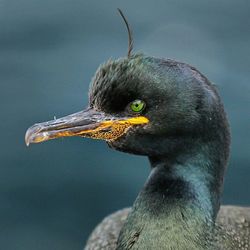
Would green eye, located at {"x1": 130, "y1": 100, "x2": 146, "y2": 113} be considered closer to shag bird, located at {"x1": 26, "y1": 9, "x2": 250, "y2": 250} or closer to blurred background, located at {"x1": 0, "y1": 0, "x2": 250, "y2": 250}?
shag bird, located at {"x1": 26, "y1": 9, "x2": 250, "y2": 250}

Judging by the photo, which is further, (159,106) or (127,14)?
(127,14)

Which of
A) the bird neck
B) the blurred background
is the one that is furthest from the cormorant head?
the blurred background

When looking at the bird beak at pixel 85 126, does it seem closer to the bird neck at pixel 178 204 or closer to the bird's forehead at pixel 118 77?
the bird's forehead at pixel 118 77

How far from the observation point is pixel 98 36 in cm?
899

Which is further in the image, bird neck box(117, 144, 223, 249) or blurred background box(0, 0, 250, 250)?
blurred background box(0, 0, 250, 250)

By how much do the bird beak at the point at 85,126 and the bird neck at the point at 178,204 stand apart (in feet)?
1.08

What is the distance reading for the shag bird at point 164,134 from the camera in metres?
5.09

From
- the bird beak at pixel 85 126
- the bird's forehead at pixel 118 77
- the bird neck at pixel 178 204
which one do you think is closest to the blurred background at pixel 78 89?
the bird neck at pixel 178 204

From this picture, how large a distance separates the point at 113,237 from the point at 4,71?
241 centimetres

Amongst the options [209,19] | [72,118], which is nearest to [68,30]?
[209,19]

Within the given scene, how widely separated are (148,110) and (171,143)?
26cm

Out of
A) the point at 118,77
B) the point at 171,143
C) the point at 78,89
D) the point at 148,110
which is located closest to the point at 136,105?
the point at 148,110

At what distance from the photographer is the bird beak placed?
203 inches

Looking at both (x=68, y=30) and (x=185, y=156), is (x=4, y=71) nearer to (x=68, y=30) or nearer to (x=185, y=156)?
(x=68, y=30)
